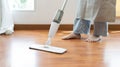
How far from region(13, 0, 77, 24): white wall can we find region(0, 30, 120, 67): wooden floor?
309 mm

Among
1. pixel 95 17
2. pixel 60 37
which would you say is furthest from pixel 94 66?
pixel 60 37

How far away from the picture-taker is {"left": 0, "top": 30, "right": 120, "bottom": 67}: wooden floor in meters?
1.76

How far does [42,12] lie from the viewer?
2.92 metres

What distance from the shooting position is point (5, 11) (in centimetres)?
266

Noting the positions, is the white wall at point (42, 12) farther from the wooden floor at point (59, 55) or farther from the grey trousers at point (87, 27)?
the grey trousers at point (87, 27)

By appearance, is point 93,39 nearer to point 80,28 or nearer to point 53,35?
point 80,28

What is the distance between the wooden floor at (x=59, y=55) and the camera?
176 centimetres

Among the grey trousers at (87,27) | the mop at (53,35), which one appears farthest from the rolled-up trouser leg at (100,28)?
the mop at (53,35)

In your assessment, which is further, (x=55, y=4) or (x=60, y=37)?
(x=55, y=4)

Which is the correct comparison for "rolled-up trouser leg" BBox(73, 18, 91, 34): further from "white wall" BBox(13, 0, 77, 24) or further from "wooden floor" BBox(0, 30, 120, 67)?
"white wall" BBox(13, 0, 77, 24)

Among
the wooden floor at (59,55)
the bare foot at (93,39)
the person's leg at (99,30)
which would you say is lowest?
the wooden floor at (59,55)

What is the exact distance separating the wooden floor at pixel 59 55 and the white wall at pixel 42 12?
1.01 feet

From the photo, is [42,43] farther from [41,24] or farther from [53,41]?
[41,24]

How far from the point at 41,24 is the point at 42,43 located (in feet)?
2.26
